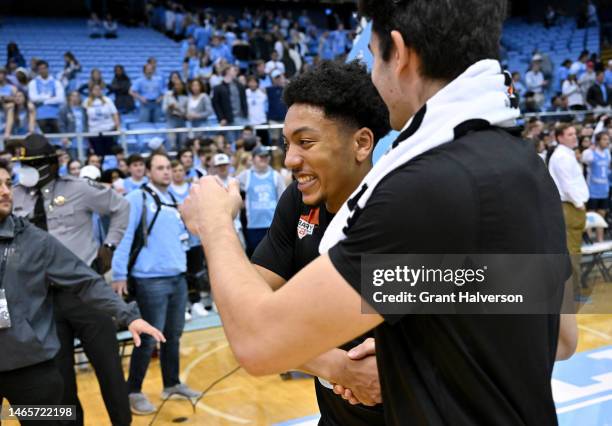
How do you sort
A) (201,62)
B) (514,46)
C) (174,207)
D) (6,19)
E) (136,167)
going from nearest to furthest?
(174,207) < (136,167) < (201,62) < (6,19) < (514,46)

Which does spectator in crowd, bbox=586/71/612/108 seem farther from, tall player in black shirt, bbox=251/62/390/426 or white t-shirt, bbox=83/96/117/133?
tall player in black shirt, bbox=251/62/390/426

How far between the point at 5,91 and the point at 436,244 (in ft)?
39.0

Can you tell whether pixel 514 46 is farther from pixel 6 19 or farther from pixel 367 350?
pixel 367 350

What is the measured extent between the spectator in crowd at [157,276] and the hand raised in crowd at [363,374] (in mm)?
4079

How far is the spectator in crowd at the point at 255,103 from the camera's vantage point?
13234 millimetres

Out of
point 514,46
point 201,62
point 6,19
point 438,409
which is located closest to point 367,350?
point 438,409

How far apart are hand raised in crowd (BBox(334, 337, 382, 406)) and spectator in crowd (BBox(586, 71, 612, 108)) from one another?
653 inches

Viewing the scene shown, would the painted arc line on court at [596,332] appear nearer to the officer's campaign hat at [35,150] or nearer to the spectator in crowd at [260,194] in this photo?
the spectator in crowd at [260,194]

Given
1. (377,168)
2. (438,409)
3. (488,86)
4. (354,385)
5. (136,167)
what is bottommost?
(136,167)

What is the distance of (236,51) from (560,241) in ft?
58.9

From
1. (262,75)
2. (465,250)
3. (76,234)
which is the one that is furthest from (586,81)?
(465,250)

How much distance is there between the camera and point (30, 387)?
3463 millimetres

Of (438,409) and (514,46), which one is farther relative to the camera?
(514,46)

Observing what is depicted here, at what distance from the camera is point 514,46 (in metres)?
25.3
